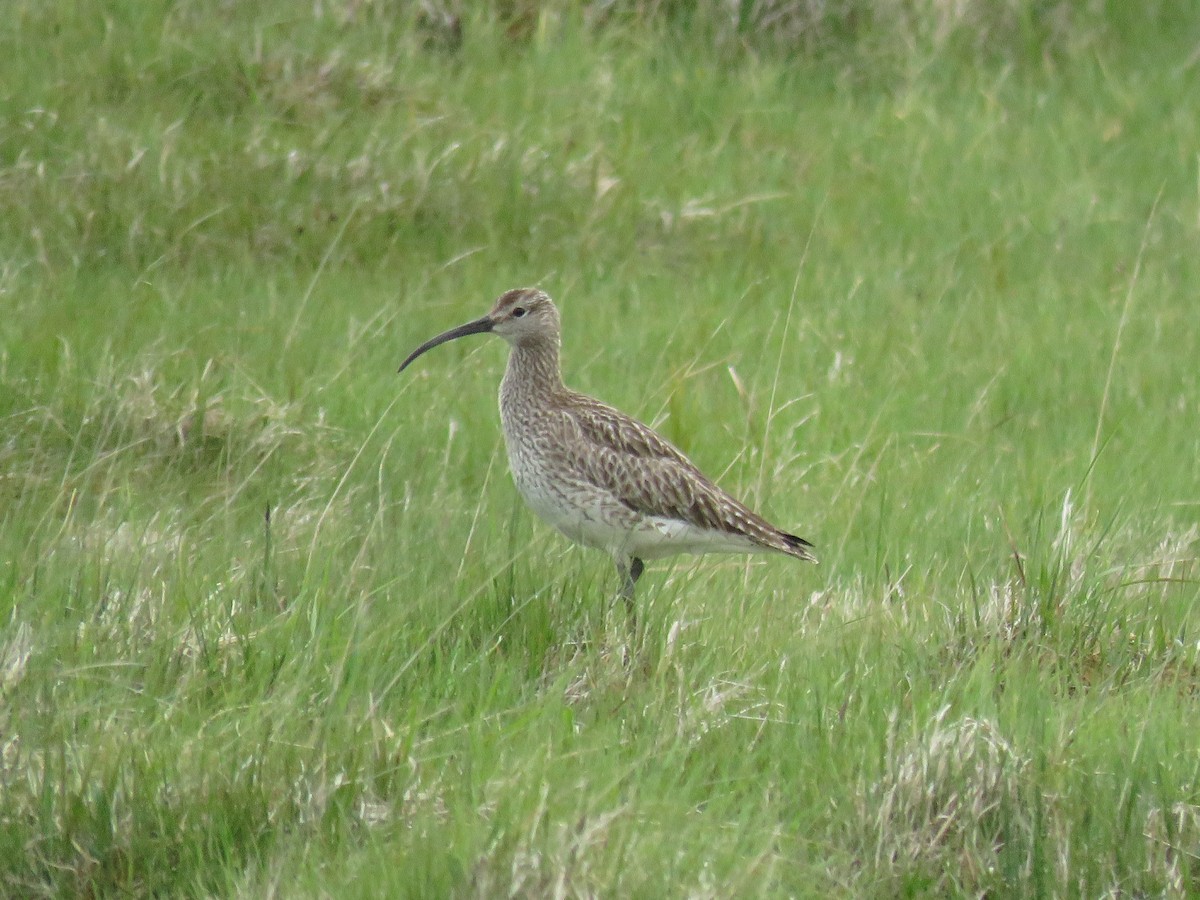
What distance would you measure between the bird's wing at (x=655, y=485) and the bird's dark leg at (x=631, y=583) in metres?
0.20

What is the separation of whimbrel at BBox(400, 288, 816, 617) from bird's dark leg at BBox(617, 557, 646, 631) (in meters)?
0.01

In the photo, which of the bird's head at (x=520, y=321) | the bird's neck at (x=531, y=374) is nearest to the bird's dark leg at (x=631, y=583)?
the bird's neck at (x=531, y=374)

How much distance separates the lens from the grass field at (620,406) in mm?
4316

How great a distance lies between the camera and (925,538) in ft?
22.1

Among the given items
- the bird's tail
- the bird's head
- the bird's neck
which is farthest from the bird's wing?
the bird's head

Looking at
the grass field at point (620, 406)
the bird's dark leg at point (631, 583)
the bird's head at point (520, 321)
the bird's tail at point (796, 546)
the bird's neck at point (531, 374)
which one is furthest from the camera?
the bird's head at point (520, 321)

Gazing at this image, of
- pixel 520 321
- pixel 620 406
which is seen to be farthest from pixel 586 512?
pixel 620 406

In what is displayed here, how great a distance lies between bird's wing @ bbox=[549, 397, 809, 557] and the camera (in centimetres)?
659

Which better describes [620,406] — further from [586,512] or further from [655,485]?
[586,512]

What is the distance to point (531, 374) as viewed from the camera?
717 centimetres

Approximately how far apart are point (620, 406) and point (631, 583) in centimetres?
228

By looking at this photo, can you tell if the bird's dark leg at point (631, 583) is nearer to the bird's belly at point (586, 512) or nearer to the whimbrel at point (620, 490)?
the whimbrel at point (620, 490)

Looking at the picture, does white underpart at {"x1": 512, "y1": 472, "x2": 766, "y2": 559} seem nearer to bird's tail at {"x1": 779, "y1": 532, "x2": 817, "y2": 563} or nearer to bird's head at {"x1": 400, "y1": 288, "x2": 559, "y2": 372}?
bird's tail at {"x1": 779, "y1": 532, "x2": 817, "y2": 563}

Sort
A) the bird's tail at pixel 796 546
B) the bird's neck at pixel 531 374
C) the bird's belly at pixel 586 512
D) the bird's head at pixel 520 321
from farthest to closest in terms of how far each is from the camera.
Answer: the bird's head at pixel 520 321 → the bird's neck at pixel 531 374 → the bird's belly at pixel 586 512 → the bird's tail at pixel 796 546
